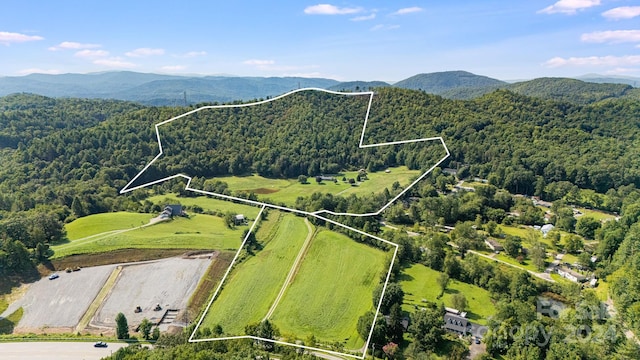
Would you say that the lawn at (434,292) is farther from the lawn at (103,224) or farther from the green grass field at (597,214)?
the green grass field at (597,214)

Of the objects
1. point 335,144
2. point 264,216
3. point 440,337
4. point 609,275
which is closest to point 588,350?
point 440,337

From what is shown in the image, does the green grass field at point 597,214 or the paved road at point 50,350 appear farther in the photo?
the green grass field at point 597,214

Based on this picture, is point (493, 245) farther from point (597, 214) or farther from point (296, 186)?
point (296, 186)

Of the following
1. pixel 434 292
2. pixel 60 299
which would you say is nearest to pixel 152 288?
pixel 60 299

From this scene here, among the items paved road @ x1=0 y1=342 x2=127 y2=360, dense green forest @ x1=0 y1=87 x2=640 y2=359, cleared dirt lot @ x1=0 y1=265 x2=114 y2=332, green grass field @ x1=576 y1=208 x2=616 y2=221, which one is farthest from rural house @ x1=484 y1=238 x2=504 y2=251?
cleared dirt lot @ x1=0 y1=265 x2=114 y2=332

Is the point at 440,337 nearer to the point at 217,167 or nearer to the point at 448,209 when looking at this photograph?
the point at 217,167

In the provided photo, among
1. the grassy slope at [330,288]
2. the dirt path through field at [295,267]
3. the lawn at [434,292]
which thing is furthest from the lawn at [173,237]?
the lawn at [434,292]
